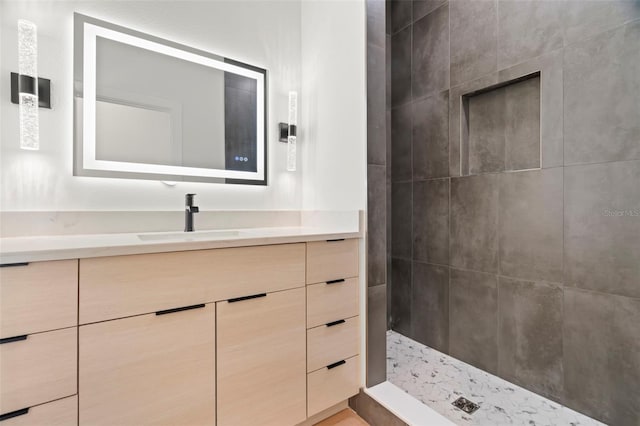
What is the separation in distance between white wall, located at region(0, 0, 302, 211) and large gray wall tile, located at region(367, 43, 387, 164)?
662 mm

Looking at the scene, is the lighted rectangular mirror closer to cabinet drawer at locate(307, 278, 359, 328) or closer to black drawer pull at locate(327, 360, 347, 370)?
cabinet drawer at locate(307, 278, 359, 328)

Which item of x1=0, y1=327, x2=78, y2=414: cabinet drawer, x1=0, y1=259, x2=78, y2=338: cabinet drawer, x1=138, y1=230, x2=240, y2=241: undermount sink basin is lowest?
x1=0, y1=327, x2=78, y2=414: cabinet drawer

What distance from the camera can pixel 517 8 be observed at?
180 cm

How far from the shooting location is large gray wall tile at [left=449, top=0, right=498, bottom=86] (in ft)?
6.31

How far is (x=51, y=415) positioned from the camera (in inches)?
35.1

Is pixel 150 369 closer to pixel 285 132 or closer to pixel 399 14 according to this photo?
pixel 285 132

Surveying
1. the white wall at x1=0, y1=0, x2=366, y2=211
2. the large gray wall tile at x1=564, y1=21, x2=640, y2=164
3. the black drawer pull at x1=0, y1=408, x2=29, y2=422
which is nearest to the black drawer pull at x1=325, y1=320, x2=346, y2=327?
the white wall at x1=0, y1=0, x2=366, y2=211

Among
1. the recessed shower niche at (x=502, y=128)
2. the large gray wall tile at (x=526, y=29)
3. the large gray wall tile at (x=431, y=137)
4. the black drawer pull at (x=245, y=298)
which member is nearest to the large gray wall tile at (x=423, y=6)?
the large gray wall tile at (x=526, y=29)

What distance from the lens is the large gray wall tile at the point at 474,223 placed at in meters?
1.96

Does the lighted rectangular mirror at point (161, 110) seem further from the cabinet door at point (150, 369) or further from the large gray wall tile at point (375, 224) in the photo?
the cabinet door at point (150, 369)

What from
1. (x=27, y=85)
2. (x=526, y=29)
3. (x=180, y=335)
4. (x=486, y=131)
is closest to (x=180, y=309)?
(x=180, y=335)

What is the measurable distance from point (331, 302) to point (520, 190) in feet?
4.33

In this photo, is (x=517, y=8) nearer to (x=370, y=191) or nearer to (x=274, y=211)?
(x=370, y=191)

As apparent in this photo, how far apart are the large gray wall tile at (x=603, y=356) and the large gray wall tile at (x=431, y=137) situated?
1.12m
